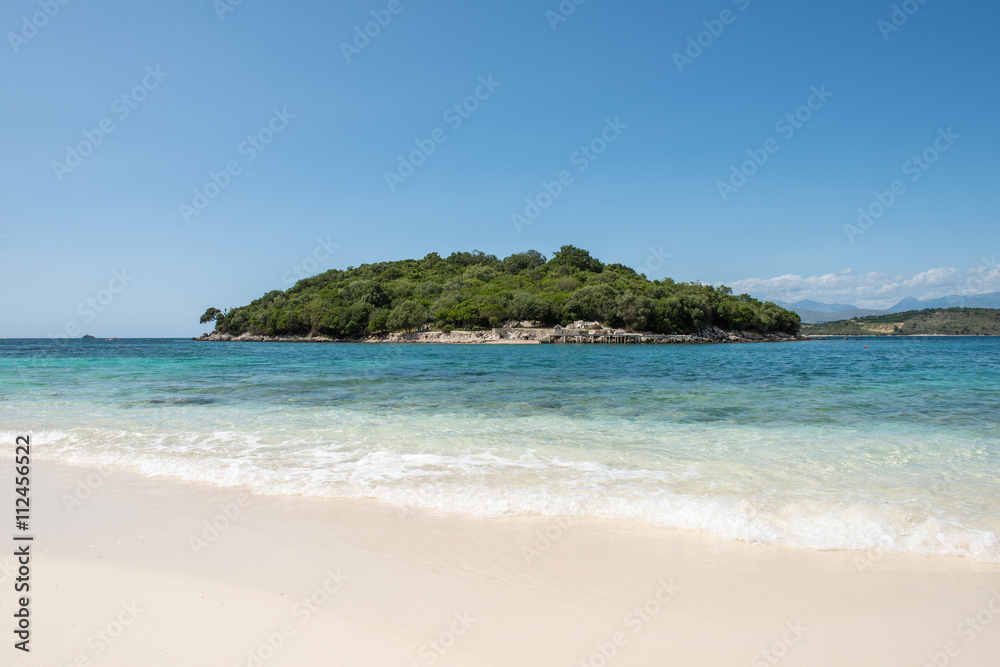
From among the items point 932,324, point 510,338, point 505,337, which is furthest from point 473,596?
point 932,324

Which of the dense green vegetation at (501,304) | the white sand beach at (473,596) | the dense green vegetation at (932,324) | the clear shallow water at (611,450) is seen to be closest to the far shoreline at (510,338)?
the dense green vegetation at (501,304)

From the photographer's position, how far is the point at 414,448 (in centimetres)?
778

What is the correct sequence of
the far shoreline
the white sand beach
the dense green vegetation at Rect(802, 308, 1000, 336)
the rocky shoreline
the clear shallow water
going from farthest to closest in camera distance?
the dense green vegetation at Rect(802, 308, 1000, 336) < the rocky shoreline < the far shoreline < the clear shallow water < the white sand beach

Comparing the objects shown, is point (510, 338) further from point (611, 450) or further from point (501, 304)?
point (611, 450)

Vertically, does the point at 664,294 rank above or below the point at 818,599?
above

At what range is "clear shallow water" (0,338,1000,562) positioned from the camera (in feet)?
16.3

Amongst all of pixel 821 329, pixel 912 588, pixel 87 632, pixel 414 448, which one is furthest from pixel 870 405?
pixel 821 329

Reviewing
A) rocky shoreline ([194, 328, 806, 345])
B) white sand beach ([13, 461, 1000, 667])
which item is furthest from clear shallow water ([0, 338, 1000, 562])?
rocky shoreline ([194, 328, 806, 345])

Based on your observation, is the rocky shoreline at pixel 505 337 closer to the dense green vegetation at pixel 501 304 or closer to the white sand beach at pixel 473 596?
the dense green vegetation at pixel 501 304

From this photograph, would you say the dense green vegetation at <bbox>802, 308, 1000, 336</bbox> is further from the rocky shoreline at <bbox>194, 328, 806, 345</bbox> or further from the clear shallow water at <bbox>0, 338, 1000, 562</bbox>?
the clear shallow water at <bbox>0, 338, 1000, 562</bbox>

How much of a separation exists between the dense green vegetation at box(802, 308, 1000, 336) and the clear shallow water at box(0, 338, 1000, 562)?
153 m

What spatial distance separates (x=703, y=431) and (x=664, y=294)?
9499cm

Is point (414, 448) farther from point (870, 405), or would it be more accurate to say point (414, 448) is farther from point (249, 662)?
point (870, 405)

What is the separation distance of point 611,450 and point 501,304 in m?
85.8
